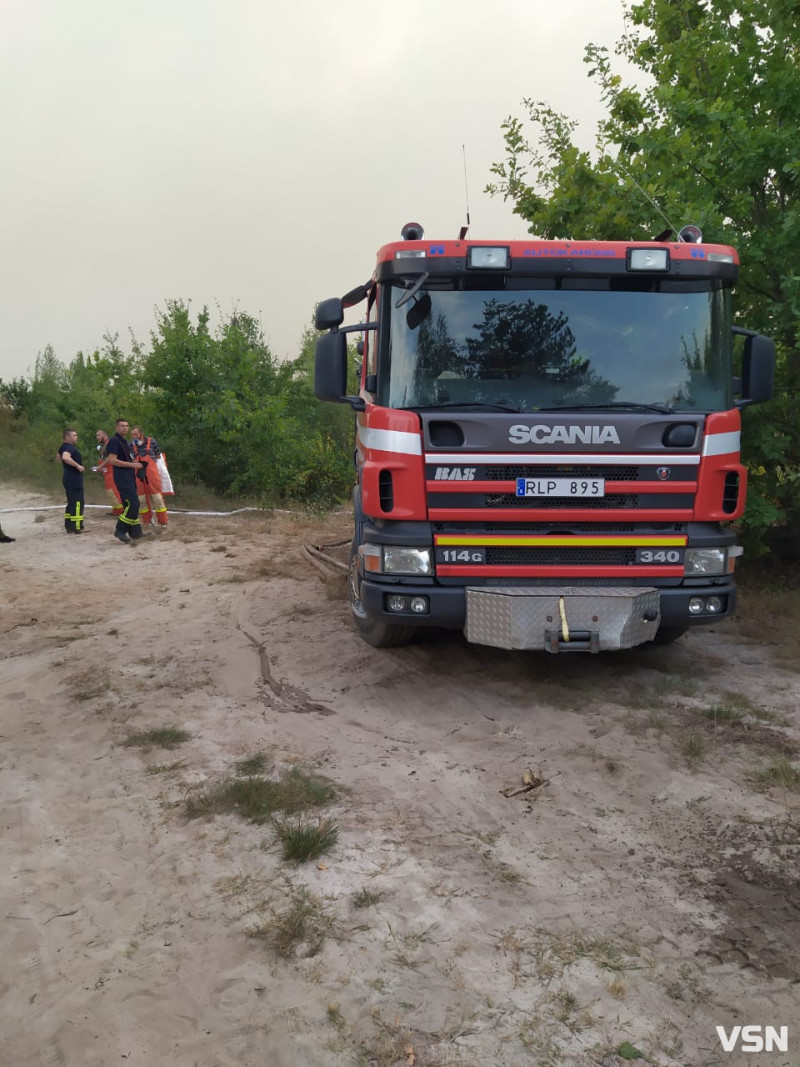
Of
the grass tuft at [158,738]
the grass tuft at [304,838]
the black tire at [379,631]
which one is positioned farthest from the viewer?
the black tire at [379,631]

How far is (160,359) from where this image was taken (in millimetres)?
18969

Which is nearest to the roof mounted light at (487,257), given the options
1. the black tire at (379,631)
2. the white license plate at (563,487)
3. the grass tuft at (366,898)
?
the white license plate at (563,487)

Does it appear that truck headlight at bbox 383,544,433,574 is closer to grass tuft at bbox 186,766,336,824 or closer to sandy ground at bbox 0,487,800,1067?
sandy ground at bbox 0,487,800,1067

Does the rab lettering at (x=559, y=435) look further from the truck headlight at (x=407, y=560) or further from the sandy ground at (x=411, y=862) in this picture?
the sandy ground at (x=411, y=862)

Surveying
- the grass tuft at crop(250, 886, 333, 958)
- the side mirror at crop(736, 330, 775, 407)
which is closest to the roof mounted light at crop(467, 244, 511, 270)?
the side mirror at crop(736, 330, 775, 407)

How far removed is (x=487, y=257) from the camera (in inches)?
205

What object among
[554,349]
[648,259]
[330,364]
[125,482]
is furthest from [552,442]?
[125,482]

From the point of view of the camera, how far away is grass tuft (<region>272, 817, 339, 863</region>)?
11.5 ft

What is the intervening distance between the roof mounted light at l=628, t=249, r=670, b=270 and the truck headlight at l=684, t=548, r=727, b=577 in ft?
5.84

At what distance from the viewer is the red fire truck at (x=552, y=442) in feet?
16.5

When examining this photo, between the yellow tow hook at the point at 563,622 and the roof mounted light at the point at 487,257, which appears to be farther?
the roof mounted light at the point at 487,257

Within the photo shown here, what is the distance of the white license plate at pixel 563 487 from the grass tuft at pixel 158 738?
8.04 ft

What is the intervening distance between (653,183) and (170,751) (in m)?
6.89

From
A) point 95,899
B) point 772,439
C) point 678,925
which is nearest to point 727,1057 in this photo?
point 678,925
